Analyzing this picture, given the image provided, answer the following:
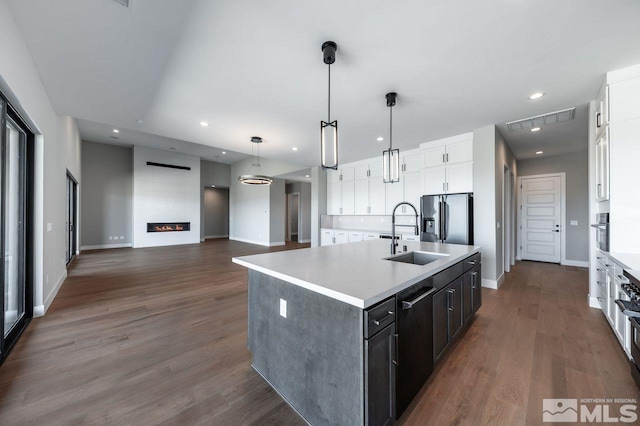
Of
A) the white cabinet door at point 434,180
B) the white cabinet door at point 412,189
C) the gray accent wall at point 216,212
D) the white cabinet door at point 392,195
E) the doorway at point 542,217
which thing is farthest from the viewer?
the gray accent wall at point 216,212

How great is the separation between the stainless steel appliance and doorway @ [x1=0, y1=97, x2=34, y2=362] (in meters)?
5.66

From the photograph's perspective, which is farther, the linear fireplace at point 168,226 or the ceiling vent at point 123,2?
the linear fireplace at point 168,226

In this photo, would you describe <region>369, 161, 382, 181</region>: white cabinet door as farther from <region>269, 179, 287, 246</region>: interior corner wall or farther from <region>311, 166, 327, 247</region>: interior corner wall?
<region>269, 179, 287, 246</region>: interior corner wall

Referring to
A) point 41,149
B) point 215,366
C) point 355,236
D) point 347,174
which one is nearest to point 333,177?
point 347,174

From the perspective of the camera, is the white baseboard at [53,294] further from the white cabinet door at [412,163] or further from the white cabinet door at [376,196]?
the white cabinet door at [412,163]

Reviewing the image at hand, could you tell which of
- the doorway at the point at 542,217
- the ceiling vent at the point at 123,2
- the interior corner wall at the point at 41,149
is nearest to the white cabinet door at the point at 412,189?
the doorway at the point at 542,217

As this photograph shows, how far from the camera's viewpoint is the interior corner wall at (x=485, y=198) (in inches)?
157

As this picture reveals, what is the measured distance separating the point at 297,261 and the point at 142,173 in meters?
8.86

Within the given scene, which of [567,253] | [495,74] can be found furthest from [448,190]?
[567,253]

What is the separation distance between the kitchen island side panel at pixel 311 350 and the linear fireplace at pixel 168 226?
8457 mm

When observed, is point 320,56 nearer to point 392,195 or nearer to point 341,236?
point 392,195

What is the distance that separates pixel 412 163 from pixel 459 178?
1301 mm

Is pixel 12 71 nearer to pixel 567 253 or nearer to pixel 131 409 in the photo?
pixel 131 409

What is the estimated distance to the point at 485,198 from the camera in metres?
4.07
